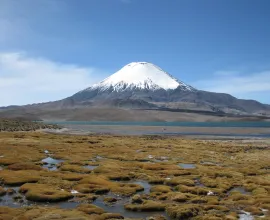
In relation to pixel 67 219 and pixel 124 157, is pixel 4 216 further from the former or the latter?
pixel 124 157

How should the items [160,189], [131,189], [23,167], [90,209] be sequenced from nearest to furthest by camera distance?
[90,209] < [131,189] < [160,189] < [23,167]

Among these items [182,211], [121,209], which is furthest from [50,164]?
[182,211]

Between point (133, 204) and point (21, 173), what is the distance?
17.9 metres

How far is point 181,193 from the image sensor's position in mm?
34781

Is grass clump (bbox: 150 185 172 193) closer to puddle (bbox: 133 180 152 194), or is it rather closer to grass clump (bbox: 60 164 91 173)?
puddle (bbox: 133 180 152 194)

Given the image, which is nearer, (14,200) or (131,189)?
(14,200)

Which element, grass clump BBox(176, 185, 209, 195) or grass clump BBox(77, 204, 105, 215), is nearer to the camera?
grass clump BBox(77, 204, 105, 215)

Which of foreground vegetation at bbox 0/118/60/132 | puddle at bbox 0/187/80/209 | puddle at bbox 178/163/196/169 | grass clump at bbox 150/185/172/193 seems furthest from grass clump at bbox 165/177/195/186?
foreground vegetation at bbox 0/118/60/132

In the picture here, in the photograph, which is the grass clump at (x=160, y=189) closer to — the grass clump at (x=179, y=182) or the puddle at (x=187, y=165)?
the grass clump at (x=179, y=182)

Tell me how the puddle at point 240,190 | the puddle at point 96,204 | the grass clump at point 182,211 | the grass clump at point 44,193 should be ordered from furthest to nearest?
Result: the puddle at point 240,190
the grass clump at point 44,193
the puddle at point 96,204
the grass clump at point 182,211

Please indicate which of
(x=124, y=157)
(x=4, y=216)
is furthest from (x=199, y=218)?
(x=124, y=157)

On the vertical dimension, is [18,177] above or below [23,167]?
below

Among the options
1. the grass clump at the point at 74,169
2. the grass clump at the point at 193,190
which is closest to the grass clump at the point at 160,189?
the grass clump at the point at 193,190

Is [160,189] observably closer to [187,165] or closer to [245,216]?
[245,216]
